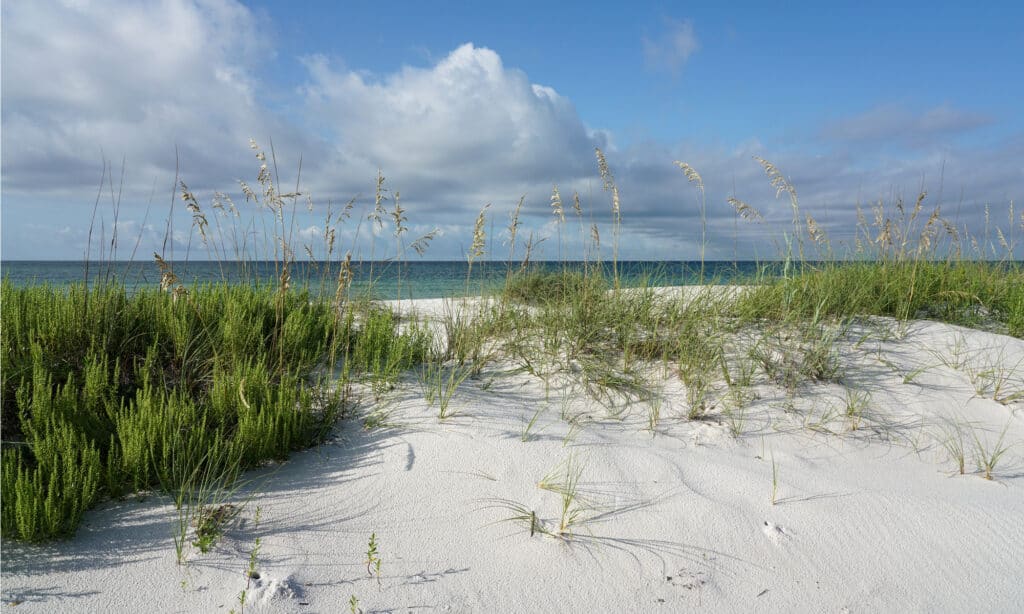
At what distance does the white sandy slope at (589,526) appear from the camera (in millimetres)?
2135

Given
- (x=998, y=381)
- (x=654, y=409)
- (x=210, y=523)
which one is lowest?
(x=210, y=523)

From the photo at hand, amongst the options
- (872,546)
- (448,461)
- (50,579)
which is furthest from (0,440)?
(872,546)

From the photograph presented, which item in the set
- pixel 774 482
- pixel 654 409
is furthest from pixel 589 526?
pixel 654 409

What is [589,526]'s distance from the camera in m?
2.52

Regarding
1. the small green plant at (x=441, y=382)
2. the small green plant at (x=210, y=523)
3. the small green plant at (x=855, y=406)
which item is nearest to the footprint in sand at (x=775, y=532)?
the small green plant at (x=855, y=406)

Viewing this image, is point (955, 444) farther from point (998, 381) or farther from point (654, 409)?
point (654, 409)

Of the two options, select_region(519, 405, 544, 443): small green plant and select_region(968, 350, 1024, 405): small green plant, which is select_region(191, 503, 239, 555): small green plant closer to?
select_region(519, 405, 544, 443): small green plant

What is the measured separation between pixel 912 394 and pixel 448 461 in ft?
10.8

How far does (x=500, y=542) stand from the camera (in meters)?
2.40

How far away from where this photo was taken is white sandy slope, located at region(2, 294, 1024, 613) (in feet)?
7.00

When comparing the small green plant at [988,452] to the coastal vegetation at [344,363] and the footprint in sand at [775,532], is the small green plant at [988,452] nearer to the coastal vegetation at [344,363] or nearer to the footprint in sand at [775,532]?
the coastal vegetation at [344,363]

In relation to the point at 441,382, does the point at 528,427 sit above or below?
below

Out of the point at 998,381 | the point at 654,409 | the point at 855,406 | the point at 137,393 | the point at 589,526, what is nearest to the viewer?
the point at 589,526

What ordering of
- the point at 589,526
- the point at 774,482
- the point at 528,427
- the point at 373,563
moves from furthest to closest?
the point at 528,427
the point at 774,482
the point at 589,526
the point at 373,563
